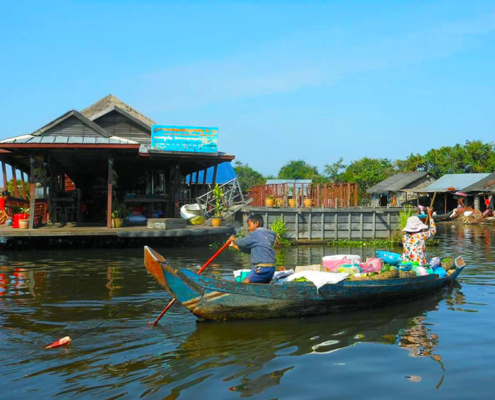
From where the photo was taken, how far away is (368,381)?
215 inches

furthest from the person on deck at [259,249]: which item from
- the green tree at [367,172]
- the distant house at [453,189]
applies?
the green tree at [367,172]

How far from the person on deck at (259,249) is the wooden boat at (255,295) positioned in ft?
0.81

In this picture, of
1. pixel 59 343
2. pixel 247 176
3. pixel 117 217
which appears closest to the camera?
pixel 59 343

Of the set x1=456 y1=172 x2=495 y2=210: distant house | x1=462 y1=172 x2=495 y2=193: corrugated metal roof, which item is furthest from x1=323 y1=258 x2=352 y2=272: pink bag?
x1=456 y1=172 x2=495 y2=210: distant house

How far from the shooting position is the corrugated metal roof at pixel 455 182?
3722cm

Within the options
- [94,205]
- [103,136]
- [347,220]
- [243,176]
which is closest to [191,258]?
[103,136]

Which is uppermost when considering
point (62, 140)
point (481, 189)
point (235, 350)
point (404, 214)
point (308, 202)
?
point (62, 140)

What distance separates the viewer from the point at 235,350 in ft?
21.3

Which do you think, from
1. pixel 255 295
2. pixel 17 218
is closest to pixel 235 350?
pixel 255 295

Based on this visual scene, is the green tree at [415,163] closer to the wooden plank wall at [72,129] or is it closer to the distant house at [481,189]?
the distant house at [481,189]

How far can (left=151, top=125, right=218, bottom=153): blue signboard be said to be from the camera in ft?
62.9

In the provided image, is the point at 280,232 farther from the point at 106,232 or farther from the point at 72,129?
the point at 72,129

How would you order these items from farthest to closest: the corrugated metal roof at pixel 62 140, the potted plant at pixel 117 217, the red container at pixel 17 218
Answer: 1. the red container at pixel 17 218
2. the potted plant at pixel 117 217
3. the corrugated metal roof at pixel 62 140

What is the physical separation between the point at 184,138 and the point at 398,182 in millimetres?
27850
